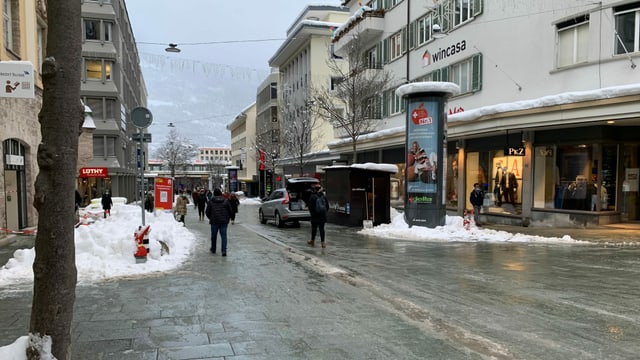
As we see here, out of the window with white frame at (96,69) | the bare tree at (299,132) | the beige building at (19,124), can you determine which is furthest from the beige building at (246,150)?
the beige building at (19,124)

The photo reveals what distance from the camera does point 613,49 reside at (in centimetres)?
1501

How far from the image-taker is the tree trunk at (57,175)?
3125 millimetres

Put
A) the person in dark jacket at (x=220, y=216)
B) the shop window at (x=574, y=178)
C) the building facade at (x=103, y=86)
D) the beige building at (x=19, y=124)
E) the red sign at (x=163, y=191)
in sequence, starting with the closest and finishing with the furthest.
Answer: the person in dark jacket at (x=220, y=216)
the beige building at (x=19, y=124)
the shop window at (x=574, y=178)
the red sign at (x=163, y=191)
the building facade at (x=103, y=86)

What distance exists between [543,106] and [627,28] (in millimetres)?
3369

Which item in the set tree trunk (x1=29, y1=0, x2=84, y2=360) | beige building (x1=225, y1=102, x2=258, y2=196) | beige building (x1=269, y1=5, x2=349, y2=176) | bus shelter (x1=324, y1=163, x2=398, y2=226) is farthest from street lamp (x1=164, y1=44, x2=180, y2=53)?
beige building (x1=225, y1=102, x2=258, y2=196)

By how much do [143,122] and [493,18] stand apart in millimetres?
15493

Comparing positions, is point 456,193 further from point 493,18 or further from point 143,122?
point 143,122

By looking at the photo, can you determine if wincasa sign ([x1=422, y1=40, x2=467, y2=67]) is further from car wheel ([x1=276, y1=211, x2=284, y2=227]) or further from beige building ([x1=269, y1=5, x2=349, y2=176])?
beige building ([x1=269, y1=5, x2=349, y2=176])

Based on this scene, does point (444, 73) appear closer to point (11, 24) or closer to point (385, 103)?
point (385, 103)

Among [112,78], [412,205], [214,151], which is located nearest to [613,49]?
[412,205]

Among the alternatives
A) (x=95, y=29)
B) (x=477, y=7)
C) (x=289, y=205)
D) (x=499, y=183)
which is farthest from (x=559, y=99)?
(x=95, y=29)

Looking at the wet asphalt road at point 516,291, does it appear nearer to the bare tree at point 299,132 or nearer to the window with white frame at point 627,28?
the window with white frame at point 627,28

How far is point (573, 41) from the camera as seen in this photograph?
16375 mm

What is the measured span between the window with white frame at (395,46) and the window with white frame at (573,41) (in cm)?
1171
